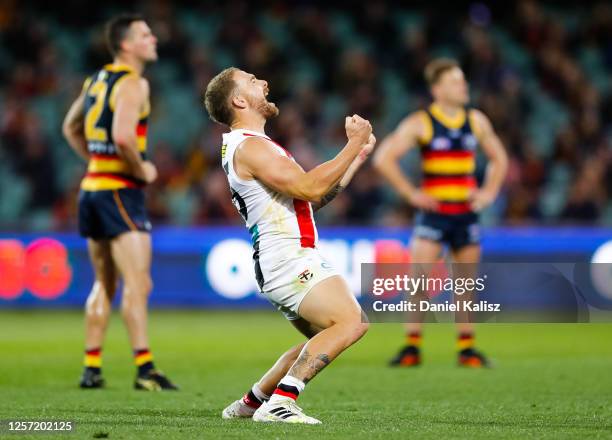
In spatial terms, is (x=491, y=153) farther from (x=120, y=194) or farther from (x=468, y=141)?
(x=120, y=194)

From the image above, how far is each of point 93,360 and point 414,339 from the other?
2912mm

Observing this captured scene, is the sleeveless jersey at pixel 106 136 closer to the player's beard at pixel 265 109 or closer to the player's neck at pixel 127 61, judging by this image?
the player's neck at pixel 127 61

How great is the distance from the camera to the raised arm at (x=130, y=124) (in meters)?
8.24

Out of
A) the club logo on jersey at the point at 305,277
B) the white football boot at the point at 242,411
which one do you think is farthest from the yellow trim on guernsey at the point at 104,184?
the club logo on jersey at the point at 305,277

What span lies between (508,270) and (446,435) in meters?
3.16

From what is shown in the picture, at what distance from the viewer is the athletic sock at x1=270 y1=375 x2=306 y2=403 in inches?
234

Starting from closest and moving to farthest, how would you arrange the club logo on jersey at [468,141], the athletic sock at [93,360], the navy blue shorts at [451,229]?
the athletic sock at [93,360] < the navy blue shorts at [451,229] < the club logo on jersey at [468,141]

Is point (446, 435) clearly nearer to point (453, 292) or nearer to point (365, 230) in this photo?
point (453, 292)

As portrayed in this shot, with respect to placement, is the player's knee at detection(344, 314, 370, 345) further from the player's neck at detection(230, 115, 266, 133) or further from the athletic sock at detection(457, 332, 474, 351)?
the athletic sock at detection(457, 332, 474, 351)

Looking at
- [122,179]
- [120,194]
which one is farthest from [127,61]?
[120,194]

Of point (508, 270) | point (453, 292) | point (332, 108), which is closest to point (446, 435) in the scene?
point (453, 292)

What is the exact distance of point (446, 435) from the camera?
18.4 ft

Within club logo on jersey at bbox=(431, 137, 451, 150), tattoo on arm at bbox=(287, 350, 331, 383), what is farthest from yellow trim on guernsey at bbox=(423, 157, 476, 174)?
tattoo on arm at bbox=(287, 350, 331, 383)

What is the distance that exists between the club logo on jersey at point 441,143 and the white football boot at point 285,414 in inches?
190
